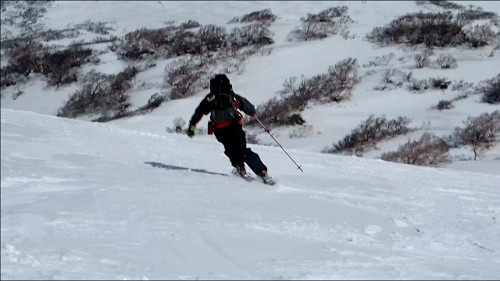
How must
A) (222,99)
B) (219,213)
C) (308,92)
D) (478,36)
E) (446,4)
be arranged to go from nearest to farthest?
(219,213)
(222,99)
(308,92)
(478,36)
(446,4)

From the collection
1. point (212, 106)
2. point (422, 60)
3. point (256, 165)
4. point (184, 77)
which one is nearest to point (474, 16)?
point (422, 60)

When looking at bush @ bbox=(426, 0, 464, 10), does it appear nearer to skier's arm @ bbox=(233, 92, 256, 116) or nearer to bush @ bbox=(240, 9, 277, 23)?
bush @ bbox=(240, 9, 277, 23)

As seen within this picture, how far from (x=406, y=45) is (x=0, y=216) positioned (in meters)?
19.7

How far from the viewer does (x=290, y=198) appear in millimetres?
6215

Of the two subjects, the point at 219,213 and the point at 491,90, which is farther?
the point at 491,90

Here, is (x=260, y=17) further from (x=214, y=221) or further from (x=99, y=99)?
(x=214, y=221)

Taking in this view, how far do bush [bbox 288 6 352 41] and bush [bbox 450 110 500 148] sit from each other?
10490 millimetres

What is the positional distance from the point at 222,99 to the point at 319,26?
18443 mm

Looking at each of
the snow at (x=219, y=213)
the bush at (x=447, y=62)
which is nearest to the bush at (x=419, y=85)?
the bush at (x=447, y=62)

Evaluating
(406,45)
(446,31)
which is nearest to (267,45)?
(406,45)

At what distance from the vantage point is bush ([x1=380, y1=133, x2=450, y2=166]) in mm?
13016

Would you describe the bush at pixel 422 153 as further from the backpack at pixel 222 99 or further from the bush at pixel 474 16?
the bush at pixel 474 16

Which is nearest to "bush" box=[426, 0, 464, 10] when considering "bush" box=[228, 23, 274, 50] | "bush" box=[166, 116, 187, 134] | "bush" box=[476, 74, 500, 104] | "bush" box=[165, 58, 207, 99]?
"bush" box=[228, 23, 274, 50]

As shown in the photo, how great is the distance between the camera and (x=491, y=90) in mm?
16141
